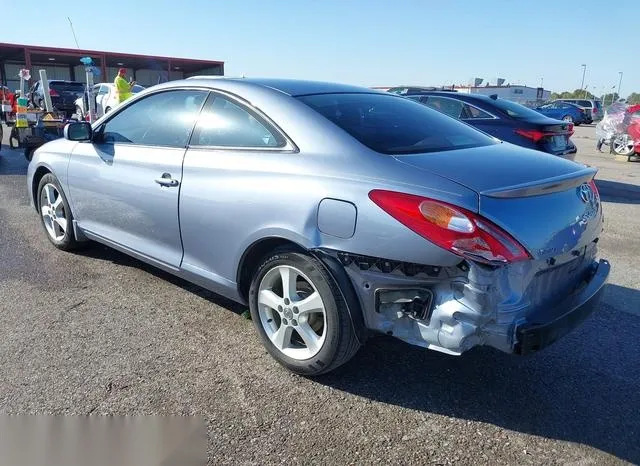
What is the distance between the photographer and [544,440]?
251 cm

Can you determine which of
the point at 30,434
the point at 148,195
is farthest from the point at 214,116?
the point at 30,434

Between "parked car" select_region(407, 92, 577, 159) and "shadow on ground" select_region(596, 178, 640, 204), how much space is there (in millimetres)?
1153

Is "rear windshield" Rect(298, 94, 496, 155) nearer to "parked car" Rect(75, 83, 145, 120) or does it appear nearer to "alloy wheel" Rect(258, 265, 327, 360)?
"alloy wheel" Rect(258, 265, 327, 360)

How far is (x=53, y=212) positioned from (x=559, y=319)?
440cm

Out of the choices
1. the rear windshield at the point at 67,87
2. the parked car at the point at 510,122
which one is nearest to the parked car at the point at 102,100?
the rear windshield at the point at 67,87

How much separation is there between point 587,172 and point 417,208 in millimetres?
1226

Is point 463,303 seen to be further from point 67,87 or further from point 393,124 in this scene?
point 67,87

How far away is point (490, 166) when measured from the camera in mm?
2736

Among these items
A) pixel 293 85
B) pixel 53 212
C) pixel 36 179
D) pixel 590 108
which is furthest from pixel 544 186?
pixel 590 108

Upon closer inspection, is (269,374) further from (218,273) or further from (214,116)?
(214,116)

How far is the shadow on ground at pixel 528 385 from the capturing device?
2623 mm

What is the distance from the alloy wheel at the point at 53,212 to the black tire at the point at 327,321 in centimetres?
277

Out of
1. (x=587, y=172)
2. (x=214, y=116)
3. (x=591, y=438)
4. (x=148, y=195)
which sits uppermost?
(x=214, y=116)

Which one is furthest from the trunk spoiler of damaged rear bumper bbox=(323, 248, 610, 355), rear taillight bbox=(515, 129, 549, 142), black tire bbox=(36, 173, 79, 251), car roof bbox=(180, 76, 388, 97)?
rear taillight bbox=(515, 129, 549, 142)
